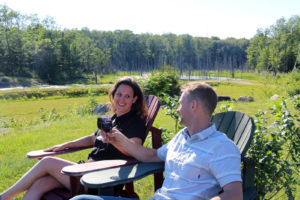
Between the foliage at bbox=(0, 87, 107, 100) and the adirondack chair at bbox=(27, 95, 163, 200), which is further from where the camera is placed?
the foliage at bbox=(0, 87, 107, 100)

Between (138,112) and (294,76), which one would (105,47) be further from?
(138,112)

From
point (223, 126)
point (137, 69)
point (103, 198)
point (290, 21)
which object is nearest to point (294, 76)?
point (223, 126)

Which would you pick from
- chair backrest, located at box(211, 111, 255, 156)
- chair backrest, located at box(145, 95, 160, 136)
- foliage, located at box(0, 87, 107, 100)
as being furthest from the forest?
chair backrest, located at box(211, 111, 255, 156)

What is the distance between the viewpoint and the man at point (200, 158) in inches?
56.6

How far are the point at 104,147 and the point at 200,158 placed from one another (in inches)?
41.6

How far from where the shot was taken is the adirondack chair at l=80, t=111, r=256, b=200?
1.69 m

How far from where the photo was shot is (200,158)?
1527 mm

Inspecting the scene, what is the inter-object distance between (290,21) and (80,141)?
5594 cm

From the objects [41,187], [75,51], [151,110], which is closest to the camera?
[41,187]

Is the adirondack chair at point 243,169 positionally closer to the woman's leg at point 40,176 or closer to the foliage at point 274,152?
the foliage at point 274,152

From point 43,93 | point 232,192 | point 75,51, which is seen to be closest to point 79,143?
point 232,192

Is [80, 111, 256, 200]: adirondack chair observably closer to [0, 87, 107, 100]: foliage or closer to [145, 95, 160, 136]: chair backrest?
[145, 95, 160, 136]: chair backrest

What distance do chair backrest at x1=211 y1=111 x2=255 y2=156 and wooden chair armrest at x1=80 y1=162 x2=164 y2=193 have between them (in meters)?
0.57

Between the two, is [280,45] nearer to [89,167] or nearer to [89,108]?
[89,108]
